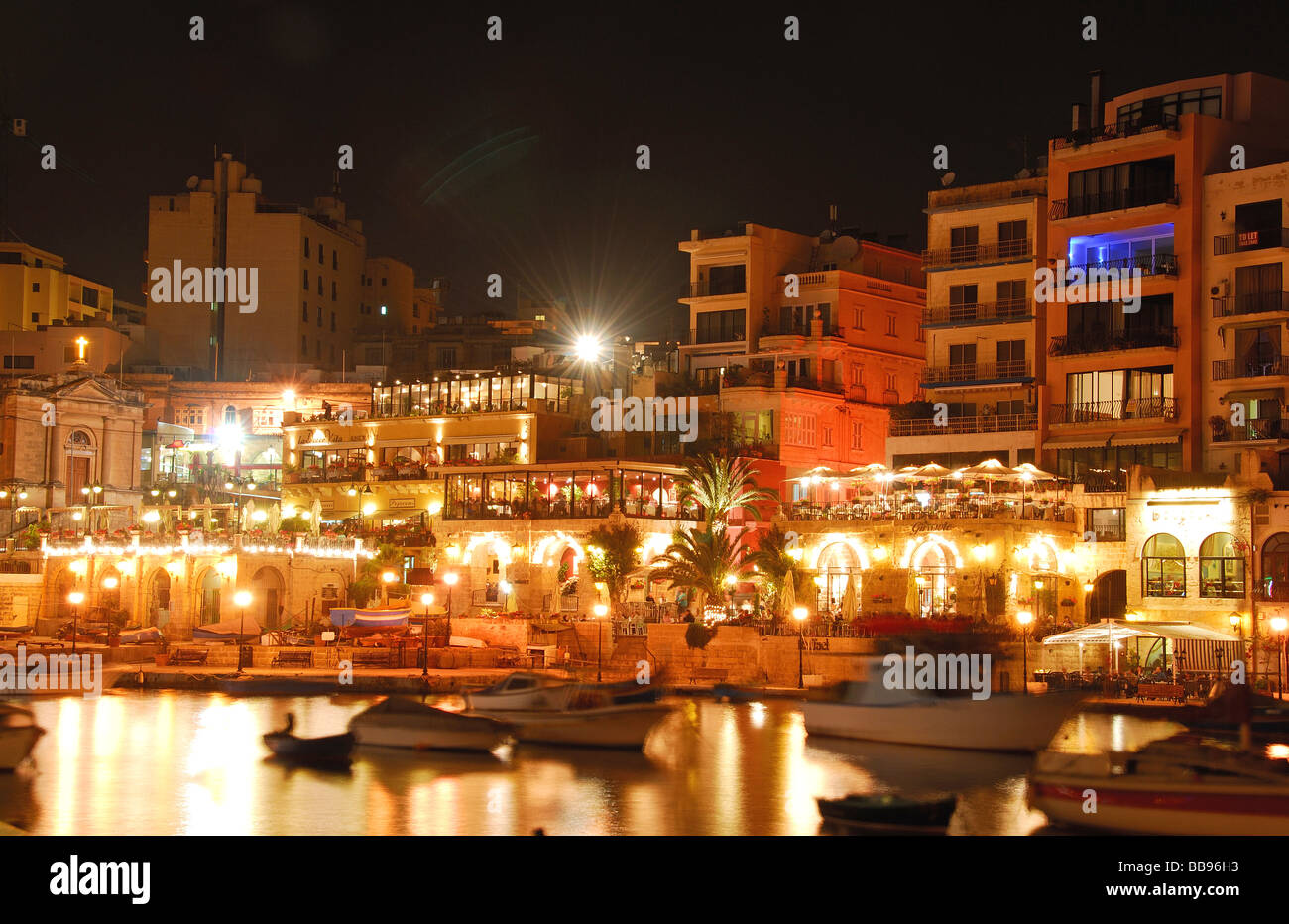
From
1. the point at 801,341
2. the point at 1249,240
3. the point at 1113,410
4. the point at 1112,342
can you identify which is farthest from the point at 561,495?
the point at 1249,240

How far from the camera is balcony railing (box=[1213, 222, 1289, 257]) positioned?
5581 centimetres

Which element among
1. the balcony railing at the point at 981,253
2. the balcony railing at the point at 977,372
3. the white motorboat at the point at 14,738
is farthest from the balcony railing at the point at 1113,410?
the white motorboat at the point at 14,738

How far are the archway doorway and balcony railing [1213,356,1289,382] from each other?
8.43m

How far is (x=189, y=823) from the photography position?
3638 cm

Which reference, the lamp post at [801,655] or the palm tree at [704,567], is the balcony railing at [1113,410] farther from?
the lamp post at [801,655]

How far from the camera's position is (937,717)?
44.6m

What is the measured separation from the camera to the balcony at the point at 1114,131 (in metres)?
59.3

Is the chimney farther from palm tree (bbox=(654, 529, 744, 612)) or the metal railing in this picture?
palm tree (bbox=(654, 529, 744, 612))

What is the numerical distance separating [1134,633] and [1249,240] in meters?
17.5

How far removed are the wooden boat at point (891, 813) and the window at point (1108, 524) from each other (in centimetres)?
2784

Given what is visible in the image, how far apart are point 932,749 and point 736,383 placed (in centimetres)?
3205

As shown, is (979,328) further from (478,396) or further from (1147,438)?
(478,396)
